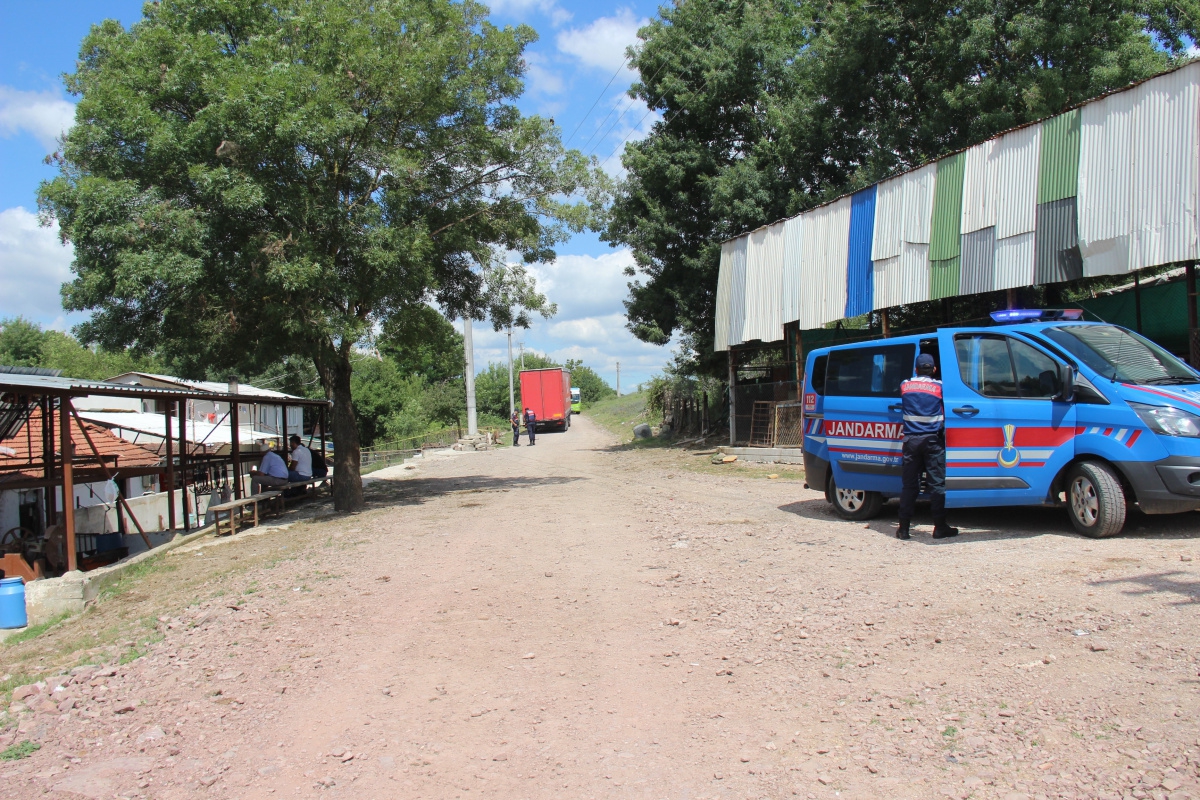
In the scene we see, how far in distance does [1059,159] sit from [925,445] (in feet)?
26.0

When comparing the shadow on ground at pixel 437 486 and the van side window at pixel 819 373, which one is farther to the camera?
the shadow on ground at pixel 437 486

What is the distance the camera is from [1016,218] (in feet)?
44.6

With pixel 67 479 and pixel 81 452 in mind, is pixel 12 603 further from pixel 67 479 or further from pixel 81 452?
pixel 81 452

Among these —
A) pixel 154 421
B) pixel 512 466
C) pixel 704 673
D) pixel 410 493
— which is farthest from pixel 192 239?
pixel 512 466

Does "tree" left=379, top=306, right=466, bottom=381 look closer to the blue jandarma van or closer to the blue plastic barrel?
the blue plastic barrel

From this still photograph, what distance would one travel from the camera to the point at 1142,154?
1162 centimetres

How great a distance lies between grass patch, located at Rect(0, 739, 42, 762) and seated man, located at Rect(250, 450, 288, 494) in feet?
39.9

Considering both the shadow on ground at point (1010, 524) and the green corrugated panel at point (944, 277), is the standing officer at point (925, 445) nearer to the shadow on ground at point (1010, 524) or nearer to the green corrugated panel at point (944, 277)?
the shadow on ground at point (1010, 524)

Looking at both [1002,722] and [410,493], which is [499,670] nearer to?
[1002,722]

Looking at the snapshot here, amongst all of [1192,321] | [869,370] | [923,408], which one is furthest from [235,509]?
[1192,321]

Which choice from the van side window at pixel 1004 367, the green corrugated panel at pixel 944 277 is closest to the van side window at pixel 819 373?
the van side window at pixel 1004 367

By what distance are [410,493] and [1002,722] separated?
604 inches

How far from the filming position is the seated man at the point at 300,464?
17562mm

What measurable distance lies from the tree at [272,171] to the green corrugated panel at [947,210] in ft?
26.4
